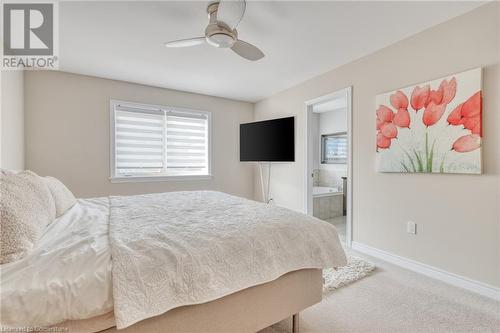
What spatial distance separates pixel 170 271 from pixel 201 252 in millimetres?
171

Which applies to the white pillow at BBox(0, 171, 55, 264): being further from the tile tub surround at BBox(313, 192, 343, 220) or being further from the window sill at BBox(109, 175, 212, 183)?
the tile tub surround at BBox(313, 192, 343, 220)

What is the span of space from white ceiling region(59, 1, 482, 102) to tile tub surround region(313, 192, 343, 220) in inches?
94.9

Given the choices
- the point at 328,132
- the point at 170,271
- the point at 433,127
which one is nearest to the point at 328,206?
the point at 328,132

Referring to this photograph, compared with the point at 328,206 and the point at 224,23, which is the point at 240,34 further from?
the point at 328,206

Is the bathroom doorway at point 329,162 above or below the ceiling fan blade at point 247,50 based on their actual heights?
below

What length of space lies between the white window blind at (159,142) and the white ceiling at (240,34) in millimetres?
657

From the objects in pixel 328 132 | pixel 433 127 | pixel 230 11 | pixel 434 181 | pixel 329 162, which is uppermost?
pixel 230 11

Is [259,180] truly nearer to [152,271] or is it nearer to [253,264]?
[253,264]

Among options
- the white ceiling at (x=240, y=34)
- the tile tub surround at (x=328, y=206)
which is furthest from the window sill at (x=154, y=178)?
the tile tub surround at (x=328, y=206)

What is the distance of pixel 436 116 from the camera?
7.49 feet

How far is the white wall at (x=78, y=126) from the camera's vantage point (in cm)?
321

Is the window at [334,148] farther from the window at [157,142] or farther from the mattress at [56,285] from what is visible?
the mattress at [56,285]

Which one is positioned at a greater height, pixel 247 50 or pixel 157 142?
pixel 247 50

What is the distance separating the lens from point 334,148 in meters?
6.14
